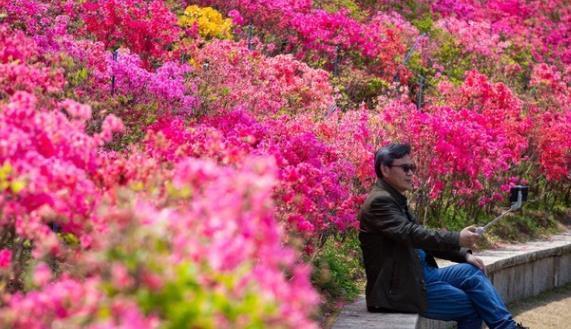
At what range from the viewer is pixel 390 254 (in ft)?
19.5

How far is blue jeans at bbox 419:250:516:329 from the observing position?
6.01m

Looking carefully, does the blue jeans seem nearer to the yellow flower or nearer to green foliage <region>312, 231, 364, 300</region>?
green foliage <region>312, 231, 364, 300</region>

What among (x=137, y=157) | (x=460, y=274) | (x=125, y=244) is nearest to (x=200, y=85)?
(x=460, y=274)

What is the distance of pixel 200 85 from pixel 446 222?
147 inches

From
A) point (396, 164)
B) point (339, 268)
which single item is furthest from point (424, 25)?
point (396, 164)

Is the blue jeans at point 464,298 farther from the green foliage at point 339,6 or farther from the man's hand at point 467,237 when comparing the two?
the green foliage at point 339,6

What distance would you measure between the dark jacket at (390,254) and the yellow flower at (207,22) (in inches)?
241

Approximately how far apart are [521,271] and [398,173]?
4040 millimetres

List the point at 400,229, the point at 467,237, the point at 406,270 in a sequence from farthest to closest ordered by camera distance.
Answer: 1. the point at 406,270
2. the point at 400,229
3. the point at 467,237

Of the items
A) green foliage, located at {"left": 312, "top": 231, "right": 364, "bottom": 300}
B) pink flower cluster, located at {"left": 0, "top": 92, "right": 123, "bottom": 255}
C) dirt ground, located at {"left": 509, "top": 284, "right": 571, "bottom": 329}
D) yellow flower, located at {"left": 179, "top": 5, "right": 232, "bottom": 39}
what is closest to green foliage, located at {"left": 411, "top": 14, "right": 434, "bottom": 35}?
yellow flower, located at {"left": 179, "top": 5, "right": 232, "bottom": 39}

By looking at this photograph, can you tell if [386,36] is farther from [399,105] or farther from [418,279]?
[418,279]

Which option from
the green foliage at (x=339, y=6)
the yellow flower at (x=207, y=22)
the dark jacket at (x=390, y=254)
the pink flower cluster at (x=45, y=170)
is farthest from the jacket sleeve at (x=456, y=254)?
the green foliage at (x=339, y=6)

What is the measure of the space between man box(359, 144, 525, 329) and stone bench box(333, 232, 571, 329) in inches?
5.0

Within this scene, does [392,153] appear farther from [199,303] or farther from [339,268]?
[199,303]
